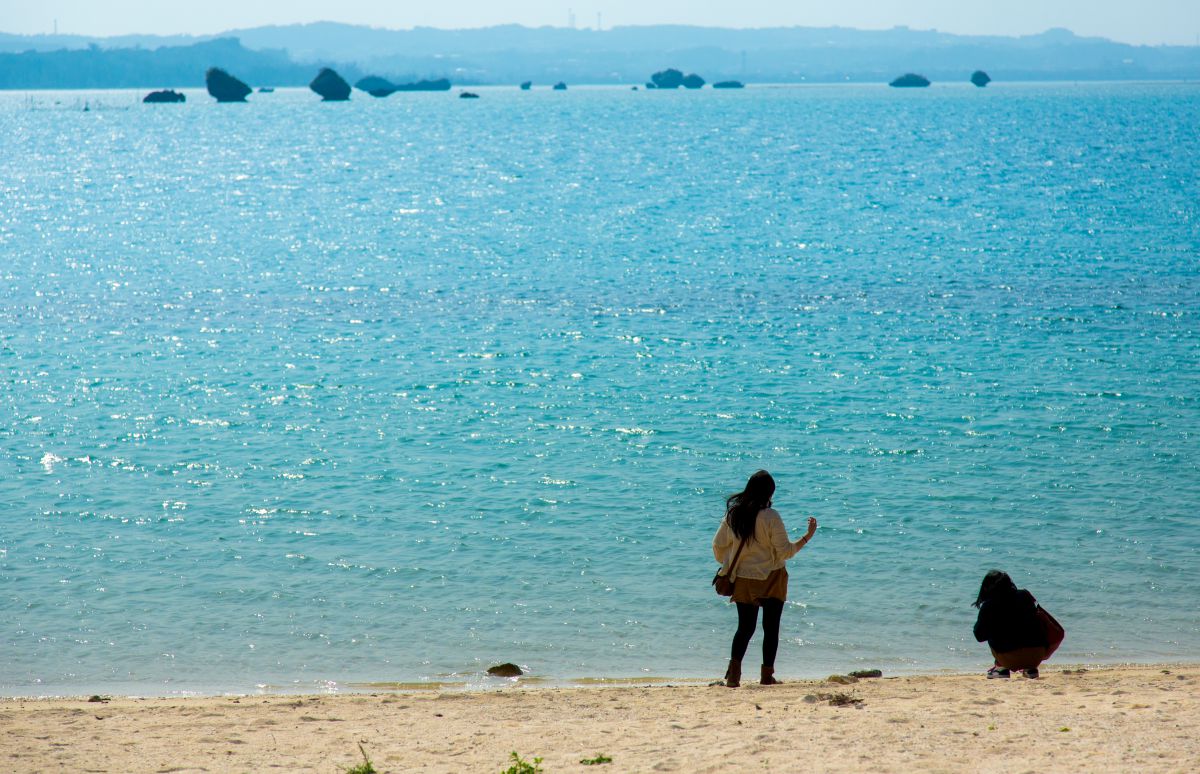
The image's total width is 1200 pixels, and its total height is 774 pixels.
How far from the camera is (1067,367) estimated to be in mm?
26203

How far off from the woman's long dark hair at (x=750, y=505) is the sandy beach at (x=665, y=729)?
1414 millimetres

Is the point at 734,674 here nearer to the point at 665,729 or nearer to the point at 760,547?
the point at 760,547

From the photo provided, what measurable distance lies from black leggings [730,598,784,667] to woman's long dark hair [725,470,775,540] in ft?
2.38

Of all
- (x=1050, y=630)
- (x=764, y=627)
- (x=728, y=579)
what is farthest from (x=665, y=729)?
(x=1050, y=630)

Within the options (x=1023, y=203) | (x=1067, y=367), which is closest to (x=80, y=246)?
(x=1067, y=367)

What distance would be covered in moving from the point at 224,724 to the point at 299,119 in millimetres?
189536

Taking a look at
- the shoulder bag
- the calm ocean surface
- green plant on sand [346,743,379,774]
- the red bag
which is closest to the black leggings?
the shoulder bag

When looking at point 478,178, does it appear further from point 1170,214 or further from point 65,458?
point 65,458

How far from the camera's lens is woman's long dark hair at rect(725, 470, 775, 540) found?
9938 mm

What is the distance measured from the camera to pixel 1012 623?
10.9 metres

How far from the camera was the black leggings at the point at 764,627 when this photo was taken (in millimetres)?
10508

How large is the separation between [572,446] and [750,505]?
11.0 meters

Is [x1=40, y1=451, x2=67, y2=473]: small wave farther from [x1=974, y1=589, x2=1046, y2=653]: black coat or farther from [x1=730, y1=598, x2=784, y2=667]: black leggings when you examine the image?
[x1=974, y1=589, x2=1046, y2=653]: black coat

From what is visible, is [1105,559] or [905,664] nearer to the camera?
[905,664]
